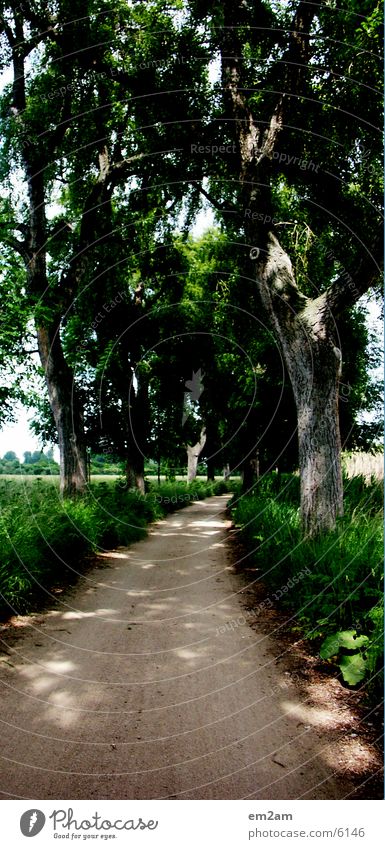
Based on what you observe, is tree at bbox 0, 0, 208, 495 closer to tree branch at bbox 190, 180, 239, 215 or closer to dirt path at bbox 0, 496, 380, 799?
tree branch at bbox 190, 180, 239, 215

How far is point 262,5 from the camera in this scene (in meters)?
8.80

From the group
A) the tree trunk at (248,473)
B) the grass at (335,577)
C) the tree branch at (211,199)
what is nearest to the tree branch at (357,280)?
the grass at (335,577)

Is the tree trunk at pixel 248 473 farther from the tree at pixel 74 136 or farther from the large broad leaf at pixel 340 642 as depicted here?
the large broad leaf at pixel 340 642

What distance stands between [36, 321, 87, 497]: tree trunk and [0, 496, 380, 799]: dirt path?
5.40m

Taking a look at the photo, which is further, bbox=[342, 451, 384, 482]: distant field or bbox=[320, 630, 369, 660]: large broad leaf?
bbox=[342, 451, 384, 482]: distant field

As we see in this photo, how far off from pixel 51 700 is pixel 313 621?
264cm

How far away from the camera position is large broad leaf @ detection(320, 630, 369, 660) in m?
4.52

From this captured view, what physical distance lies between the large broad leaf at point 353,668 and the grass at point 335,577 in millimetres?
38

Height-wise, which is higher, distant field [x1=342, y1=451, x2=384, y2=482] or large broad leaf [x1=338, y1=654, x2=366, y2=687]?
distant field [x1=342, y1=451, x2=384, y2=482]

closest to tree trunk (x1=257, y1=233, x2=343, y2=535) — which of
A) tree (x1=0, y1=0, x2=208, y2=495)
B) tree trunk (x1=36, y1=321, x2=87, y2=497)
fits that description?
tree (x1=0, y1=0, x2=208, y2=495)

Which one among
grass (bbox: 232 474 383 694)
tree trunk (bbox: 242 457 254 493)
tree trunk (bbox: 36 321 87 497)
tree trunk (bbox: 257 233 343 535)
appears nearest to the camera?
grass (bbox: 232 474 383 694)

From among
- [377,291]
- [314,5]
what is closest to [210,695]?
[377,291]

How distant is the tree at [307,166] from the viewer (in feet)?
24.6
